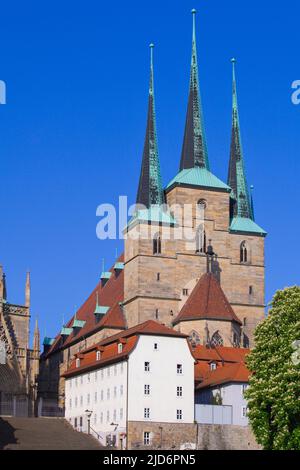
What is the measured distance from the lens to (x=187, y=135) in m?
98.1

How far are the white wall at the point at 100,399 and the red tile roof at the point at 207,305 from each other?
12877mm

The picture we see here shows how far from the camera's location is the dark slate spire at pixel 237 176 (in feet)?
330

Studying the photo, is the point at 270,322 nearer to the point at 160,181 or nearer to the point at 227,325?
the point at 227,325

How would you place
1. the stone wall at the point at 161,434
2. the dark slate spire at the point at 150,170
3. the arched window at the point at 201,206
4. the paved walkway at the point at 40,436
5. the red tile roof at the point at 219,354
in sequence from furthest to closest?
the dark slate spire at the point at 150,170 < the arched window at the point at 201,206 < the red tile roof at the point at 219,354 < the stone wall at the point at 161,434 < the paved walkway at the point at 40,436

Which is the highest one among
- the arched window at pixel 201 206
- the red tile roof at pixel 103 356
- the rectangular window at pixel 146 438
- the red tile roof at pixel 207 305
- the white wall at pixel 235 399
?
the arched window at pixel 201 206

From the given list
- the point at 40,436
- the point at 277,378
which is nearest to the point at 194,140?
the point at 40,436

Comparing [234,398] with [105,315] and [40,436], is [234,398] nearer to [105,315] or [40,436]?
[40,436]

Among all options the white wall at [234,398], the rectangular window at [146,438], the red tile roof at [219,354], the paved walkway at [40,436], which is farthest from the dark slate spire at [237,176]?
the rectangular window at [146,438]

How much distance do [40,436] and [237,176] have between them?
4028cm

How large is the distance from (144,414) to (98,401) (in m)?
6.25

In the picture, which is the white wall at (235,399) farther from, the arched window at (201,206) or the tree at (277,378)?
the arched window at (201,206)

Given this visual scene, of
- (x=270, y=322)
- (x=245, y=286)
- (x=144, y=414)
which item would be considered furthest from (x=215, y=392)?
(x=245, y=286)

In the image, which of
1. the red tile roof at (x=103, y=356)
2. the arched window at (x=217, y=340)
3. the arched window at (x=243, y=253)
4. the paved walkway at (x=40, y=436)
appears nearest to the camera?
the paved walkway at (x=40, y=436)
